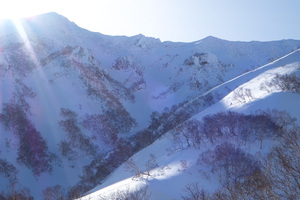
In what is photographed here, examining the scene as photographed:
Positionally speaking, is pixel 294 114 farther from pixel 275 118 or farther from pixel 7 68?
pixel 7 68

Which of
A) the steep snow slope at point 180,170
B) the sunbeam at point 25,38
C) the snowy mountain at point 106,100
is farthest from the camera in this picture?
the sunbeam at point 25,38

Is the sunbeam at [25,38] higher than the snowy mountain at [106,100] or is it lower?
higher

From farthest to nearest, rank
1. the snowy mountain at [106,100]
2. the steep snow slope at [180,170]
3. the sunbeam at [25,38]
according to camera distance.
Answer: the sunbeam at [25,38], the snowy mountain at [106,100], the steep snow slope at [180,170]

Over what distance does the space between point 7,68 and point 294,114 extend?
80.9m

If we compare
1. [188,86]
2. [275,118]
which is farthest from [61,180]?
[188,86]

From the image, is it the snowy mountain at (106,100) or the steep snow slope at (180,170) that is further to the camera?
the snowy mountain at (106,100)

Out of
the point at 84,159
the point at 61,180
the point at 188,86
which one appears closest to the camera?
the point at 61,180

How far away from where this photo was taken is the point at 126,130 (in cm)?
8044

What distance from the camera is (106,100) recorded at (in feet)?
280

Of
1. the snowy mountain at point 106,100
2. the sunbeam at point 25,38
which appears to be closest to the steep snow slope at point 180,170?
the snowy mountain at point 106,100

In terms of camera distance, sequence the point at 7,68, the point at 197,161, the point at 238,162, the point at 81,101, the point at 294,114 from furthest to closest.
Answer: the point at 81,101
the point at 7,68
the point at 294,114
the point at 197,161
the point at 238,162

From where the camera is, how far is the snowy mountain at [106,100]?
152 feet

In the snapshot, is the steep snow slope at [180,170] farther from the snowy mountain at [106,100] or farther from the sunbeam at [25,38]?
the sunbeam at [25,38]

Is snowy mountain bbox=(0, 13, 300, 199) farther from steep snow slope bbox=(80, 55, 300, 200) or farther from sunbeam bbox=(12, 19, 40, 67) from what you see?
sunbeam bbox=(12, 19, 40, 67)
